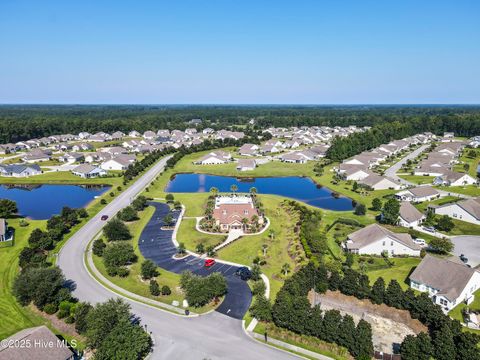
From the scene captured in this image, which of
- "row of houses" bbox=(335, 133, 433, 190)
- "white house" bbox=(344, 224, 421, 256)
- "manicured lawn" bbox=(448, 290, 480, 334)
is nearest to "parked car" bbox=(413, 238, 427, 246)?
"white house" bbox=(344, 224, 421, 256)

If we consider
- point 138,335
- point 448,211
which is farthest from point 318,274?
point 448,211

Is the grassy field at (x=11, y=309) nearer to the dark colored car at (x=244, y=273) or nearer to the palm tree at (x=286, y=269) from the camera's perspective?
the dark colored car at (x=244, y=273)

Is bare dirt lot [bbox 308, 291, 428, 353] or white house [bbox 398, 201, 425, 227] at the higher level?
white house [bbox 398, 201, 425, 227]

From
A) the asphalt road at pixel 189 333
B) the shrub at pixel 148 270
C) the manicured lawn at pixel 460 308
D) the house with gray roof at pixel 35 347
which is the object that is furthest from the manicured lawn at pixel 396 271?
the house with gray roof at pixel 35 347

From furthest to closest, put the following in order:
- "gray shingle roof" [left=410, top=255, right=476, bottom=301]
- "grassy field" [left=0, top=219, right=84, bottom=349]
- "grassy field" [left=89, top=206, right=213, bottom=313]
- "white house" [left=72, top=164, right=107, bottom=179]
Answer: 1. "white house" [left=72, top=164, right=107, bottom=179]
2. "grassy field" [left=89, top=206, right=213, bottom=313]
3. "gray shingle roof" [left=410, top=255, right=476, bottom=301]
4. "grassy field" [left=0, top=219, right=84, bottom=349]

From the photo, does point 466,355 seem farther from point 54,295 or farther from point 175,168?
point 175,168

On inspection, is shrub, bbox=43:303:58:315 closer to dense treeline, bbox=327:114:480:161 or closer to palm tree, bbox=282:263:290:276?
palm tree, bbox=282:263:290:276

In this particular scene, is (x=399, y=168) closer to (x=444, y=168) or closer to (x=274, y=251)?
(x=444, y=168)
